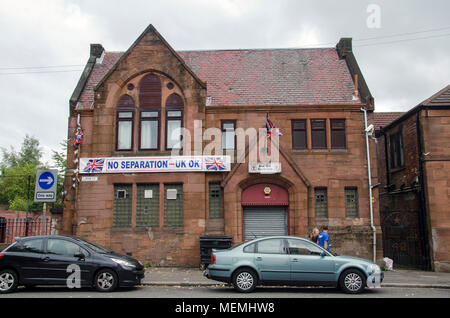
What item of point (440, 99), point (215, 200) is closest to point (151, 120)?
point (215, 200)

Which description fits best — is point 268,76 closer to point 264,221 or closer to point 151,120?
point 151,120

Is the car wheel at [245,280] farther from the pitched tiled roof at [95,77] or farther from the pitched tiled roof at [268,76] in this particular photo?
the pitched tiled roof at [95,77]

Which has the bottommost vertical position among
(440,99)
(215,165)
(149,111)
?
(215,165)

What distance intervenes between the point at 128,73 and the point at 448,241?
52.9 ft

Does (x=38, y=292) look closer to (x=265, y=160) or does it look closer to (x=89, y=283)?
(x=89, y=283)

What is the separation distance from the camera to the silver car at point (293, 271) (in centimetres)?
1159

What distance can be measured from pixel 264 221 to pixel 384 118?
1307 centimetres

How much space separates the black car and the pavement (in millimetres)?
1900

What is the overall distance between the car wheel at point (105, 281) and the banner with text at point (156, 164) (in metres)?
7.58

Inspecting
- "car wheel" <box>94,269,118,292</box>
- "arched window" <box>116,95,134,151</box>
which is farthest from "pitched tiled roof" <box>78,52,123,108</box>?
"car wheel" <box>94,269,118,292</box>

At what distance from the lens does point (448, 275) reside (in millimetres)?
16391

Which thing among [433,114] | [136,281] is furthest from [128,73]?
[433,114]

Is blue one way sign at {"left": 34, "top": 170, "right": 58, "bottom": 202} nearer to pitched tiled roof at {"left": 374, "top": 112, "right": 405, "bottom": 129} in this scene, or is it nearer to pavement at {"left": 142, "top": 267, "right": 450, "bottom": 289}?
pavement at {"left": 142, "top": 267, "right": 450, "bottom": 289}

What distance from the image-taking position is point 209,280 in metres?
14.2
